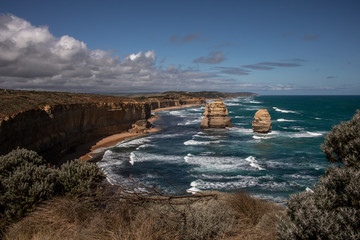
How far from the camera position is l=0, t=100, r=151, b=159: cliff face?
19628 mm

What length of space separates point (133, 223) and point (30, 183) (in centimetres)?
453

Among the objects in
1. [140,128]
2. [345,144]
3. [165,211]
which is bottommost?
[140,128]

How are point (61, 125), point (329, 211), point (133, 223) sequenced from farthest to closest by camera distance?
point (61, 125) < point (133, 223) < point (329, 211)

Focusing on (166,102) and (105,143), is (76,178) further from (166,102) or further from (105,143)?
(166,102)

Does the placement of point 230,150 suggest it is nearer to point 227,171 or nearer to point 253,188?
point 227,171

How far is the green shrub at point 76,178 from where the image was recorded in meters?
7.62

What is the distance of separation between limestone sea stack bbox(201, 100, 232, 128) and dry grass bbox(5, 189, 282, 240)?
4288 centimetres

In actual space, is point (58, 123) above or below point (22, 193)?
below

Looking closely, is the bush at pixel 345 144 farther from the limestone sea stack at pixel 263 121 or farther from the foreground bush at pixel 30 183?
the limestone sea stack at pixel 263 121

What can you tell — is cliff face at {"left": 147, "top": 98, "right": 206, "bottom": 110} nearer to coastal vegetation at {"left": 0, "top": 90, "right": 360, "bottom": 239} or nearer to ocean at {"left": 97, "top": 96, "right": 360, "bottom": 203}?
ocean at {"left": 97, "top": 96, "right": 360, "bottom": 203}

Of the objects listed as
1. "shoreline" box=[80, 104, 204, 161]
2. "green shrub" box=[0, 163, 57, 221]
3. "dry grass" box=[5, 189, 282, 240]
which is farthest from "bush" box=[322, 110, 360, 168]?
"shoreline" box=[80, 104, 204, 161]

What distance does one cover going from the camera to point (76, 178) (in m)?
7.89

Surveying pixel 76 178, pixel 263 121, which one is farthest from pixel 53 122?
pixel 263 121

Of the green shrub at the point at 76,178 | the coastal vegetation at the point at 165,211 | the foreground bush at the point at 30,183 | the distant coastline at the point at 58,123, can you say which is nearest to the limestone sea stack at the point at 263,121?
the distant coastline at the point at 58,123
